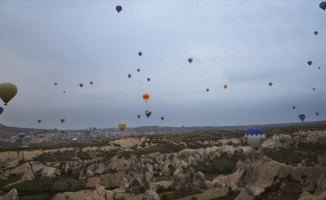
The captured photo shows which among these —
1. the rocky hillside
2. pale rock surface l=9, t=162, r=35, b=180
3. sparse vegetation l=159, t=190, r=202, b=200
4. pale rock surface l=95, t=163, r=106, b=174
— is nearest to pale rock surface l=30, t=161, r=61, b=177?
the rocky hillside

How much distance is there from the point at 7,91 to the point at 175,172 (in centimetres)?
3136

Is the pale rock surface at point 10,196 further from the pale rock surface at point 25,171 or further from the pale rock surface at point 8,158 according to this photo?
the pale rock surface at point 8,158

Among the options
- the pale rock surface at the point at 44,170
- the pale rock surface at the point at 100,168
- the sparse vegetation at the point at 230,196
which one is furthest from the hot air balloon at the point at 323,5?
the pale rock surface at the point at 44,170

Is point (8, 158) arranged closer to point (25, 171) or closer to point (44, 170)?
point (25, 171)

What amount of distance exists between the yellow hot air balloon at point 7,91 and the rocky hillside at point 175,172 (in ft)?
51.0

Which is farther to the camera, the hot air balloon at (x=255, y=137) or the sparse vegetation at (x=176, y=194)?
the hot air balloon at (x=255, y=137)

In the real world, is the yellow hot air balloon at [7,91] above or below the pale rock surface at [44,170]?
above

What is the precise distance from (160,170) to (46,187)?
23207 mm

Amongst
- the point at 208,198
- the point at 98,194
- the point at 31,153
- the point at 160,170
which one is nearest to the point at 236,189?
the point at 208,198

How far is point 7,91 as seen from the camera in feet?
146

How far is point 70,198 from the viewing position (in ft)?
Result: 122

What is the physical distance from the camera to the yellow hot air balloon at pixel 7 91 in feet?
146

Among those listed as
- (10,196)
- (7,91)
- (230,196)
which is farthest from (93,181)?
(230,196)

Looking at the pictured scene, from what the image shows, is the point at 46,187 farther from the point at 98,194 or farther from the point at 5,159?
the point at 5,159
